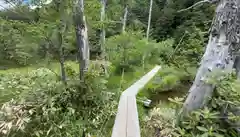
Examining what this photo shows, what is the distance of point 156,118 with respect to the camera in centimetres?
220

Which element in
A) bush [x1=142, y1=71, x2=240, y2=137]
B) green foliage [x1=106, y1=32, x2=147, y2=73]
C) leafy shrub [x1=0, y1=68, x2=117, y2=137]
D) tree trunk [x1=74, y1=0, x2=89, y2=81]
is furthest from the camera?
green foliage [x1=106, y1=32, x2=147, y2=73]

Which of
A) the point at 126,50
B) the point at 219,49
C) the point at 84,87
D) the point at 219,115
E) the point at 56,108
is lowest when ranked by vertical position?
the point at 56,108

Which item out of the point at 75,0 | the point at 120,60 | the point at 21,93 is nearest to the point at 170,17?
the point at 120,60

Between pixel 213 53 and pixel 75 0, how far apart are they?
2.54 m

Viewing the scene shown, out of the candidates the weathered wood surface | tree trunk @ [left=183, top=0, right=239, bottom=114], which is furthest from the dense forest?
the weathered wood surface

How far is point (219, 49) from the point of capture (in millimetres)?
1795

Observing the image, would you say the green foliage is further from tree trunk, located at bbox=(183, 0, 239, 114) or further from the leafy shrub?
tree trunk, located at bbox=(183, 0, 239, 114)

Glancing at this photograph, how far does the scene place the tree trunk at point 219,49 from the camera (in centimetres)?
174

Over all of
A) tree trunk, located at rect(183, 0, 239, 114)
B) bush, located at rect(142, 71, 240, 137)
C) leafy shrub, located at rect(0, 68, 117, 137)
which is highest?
tree trunk, located at rect(183, 0, 239, 114)

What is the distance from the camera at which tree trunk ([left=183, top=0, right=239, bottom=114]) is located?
174 centimetres

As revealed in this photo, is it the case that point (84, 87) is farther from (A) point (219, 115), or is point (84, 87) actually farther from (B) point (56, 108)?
(A) point (219, 115)

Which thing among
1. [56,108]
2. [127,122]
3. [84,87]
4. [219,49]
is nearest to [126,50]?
[84,87]

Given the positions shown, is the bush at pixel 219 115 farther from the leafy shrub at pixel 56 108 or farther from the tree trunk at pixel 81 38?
the tree trunk at pixel 81 38

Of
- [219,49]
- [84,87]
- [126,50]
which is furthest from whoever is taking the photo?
[126,50]
